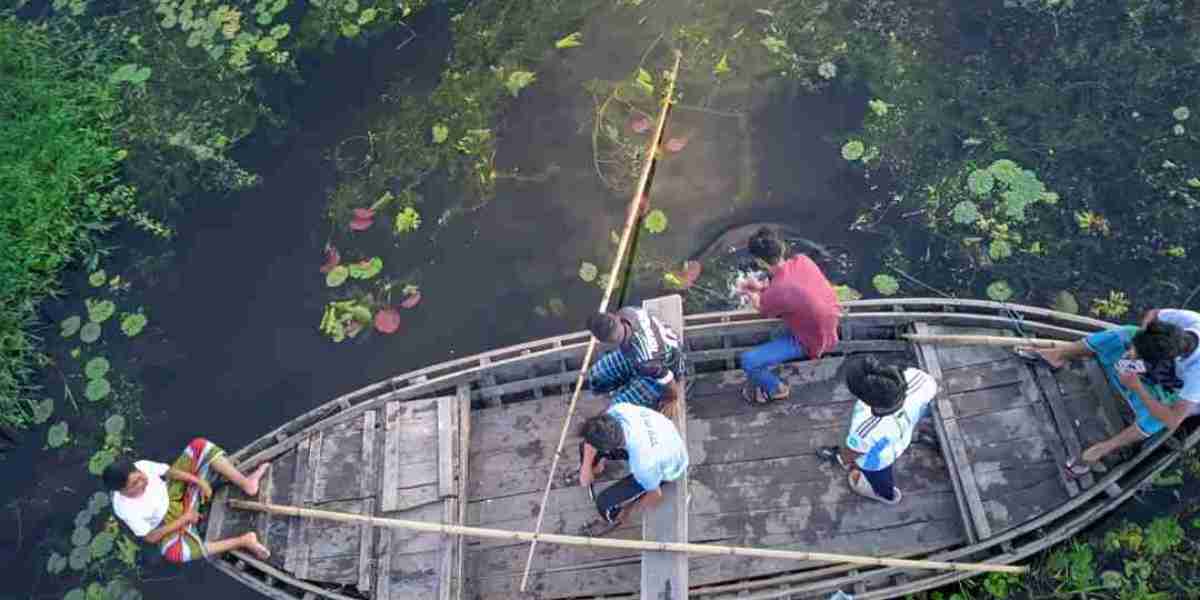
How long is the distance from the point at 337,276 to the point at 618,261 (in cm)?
334

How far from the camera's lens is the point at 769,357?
7082 millimetres

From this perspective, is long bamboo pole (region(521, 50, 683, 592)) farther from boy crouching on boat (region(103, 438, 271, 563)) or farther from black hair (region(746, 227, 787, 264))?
boy crouching on boat (region(103, 438, 271, 563))

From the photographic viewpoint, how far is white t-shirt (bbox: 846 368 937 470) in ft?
19.4

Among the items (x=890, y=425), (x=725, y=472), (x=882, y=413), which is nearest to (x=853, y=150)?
(x=725, y=472)

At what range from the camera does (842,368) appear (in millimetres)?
7465

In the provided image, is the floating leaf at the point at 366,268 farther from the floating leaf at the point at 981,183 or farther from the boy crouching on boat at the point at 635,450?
the floating leaf at the point at 981,183

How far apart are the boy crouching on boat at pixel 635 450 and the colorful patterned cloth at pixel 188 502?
3131 millimetres

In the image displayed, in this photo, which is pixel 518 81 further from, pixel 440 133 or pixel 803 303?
pixel 803 303

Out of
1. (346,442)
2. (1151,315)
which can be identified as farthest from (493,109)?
(1151,315)

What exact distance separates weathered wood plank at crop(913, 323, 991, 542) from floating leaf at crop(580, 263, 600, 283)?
359 centimetres

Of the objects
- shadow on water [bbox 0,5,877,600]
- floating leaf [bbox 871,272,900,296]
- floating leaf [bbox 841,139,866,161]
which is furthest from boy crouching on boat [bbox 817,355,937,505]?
floating leaf [bbox 841,139,866,161]

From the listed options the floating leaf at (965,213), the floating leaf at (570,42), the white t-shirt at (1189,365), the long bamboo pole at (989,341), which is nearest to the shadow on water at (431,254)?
the floating leaf at (570,42)

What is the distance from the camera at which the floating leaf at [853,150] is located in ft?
31.8

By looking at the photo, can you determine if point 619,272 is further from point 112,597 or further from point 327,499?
point 112,597
